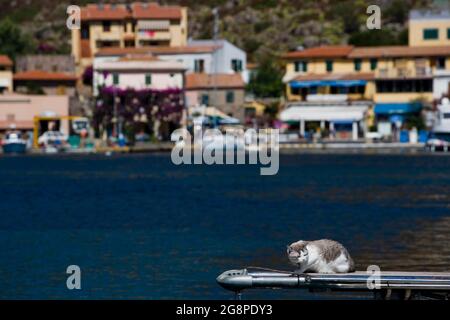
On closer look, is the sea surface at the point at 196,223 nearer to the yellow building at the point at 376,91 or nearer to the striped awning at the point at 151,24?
the yellow building at the point at 376,91

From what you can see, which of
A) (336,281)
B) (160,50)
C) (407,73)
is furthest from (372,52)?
(336,281)

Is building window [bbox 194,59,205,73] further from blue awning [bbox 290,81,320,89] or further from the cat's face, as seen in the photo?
the cat's face

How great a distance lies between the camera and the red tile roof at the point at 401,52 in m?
118

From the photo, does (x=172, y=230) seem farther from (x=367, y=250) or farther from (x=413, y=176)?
(x=413, y=176)

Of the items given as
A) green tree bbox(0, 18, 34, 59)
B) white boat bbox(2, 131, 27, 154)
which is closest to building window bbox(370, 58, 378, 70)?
white boat bbox(2, 131, 27, 154)

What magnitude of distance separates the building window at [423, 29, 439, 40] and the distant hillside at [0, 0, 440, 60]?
55.3 feet

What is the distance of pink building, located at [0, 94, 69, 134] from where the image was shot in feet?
391

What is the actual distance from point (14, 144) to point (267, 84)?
24688 millimetres

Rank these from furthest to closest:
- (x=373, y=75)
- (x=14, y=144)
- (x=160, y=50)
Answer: (x=160, y=50), (x=373, y=75), (x=14, y=144)

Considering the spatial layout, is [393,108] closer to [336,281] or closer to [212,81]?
[212,81]

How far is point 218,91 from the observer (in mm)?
121938

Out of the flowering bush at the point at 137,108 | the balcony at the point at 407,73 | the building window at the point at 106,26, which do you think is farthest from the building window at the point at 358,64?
the building window at the point at 106,26

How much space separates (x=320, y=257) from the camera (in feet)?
84.3

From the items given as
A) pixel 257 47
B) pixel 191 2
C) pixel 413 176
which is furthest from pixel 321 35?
pixel 413 176
